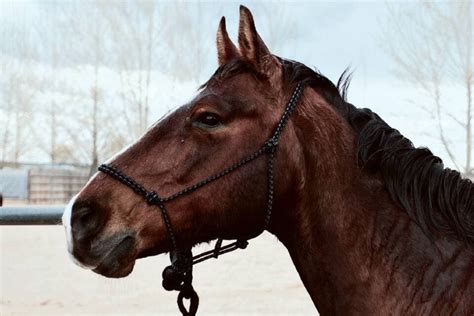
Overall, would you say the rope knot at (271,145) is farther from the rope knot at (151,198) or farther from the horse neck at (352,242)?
the rope knot at (151,198)

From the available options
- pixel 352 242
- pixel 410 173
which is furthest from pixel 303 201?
pixel 410 173

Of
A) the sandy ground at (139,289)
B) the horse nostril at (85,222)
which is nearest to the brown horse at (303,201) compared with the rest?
the horse nostril at (85,222)

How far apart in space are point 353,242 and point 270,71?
71cm

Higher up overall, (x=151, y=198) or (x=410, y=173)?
(x=410, y=173)

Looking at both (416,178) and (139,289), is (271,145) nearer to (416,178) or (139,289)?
(416,178)

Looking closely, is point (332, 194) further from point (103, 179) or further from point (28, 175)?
point (28, 175)

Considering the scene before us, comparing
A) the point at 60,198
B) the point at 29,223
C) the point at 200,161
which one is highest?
the point at 200,161

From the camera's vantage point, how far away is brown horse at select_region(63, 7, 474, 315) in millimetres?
2066

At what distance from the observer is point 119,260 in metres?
2.04

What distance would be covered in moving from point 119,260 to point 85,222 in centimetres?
17

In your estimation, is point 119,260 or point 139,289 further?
point 139,289

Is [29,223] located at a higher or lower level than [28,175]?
higher

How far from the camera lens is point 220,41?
238cm

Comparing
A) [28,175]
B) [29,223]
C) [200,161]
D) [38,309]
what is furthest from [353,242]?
[28,175]
